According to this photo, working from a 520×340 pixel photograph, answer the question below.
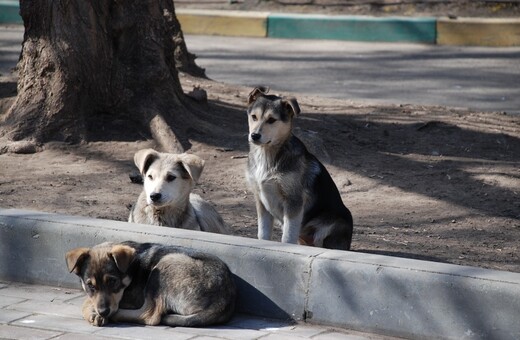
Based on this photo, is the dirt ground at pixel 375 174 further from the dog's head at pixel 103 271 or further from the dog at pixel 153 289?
the dog's head at pixel 103 271

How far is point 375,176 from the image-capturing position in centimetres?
928

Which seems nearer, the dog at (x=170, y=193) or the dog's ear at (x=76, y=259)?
the dog's ear at (x=76, y=259)

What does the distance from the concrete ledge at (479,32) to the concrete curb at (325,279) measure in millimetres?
11309

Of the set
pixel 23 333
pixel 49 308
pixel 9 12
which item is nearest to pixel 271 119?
pixel 49 308

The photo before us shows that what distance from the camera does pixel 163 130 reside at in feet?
31.9

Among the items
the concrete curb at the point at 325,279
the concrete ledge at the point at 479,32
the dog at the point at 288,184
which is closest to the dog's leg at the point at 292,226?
the dog at the point at 288,184

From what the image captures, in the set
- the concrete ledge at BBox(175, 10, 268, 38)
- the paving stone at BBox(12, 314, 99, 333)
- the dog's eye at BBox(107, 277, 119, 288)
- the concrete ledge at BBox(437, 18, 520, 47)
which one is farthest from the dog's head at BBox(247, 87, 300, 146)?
the concrete ledge at BBox(175, 10, 268, 38)

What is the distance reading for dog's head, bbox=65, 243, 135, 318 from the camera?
233 inches

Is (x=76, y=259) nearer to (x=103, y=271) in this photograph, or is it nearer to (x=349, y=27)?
(x=103, y=271)

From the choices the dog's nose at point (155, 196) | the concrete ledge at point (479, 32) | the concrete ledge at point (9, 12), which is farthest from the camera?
the concrete ledge at point (9, 12)

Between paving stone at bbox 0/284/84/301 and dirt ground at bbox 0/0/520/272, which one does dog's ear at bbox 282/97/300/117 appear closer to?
dirt ground at bbox 0/0/520/272

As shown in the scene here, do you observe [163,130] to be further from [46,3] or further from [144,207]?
[144,207]

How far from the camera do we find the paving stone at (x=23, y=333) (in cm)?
570

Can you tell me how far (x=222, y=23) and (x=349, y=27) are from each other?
2.28 m
